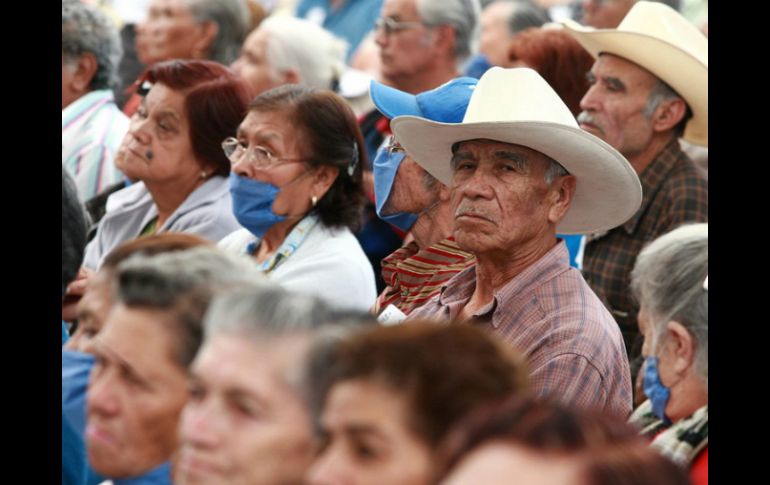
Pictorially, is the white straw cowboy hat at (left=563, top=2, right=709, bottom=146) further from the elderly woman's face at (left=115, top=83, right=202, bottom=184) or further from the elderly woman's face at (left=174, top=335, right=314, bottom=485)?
the elderly woman's face at (left=174, top=335, right=314, bottom=485)

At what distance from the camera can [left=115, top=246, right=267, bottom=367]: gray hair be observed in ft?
7.99

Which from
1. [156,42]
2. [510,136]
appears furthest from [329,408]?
[156,42]

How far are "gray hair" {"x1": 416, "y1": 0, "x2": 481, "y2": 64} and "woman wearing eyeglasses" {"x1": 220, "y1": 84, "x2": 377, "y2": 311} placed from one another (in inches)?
101

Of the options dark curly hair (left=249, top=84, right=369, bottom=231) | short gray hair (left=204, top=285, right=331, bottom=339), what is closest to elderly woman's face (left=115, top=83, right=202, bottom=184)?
dark curly hair (left=249, top=84, right=369, bottom=231)

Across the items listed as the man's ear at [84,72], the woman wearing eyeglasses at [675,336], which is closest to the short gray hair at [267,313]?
the woman wearing eyeglasses at [675,336]

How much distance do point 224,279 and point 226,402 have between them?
1.43ft

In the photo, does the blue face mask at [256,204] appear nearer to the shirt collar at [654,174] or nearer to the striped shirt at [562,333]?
the striped shirt at [562,333]

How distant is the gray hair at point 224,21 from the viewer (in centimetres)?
802

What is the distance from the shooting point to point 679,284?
397 cm

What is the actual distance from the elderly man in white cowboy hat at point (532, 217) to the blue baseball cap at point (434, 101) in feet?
0.97
